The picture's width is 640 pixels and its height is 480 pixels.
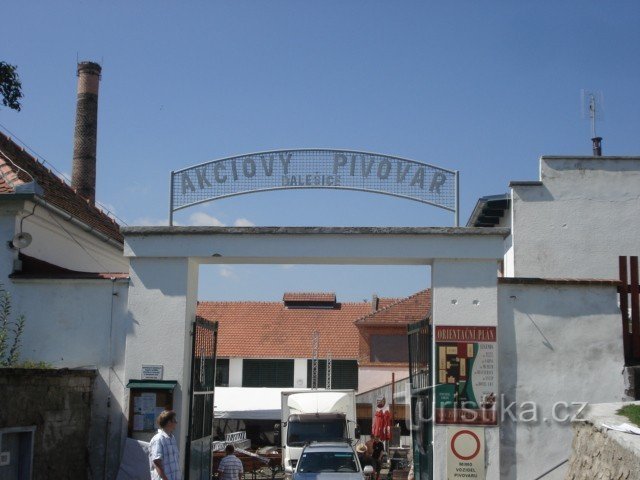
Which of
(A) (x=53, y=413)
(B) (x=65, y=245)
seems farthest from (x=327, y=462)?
(B) (x=65, y=245)

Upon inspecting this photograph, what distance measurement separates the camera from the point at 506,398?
13.6 meters

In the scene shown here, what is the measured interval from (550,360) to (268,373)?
31709mm

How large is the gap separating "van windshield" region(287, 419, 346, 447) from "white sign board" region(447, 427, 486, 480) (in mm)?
9604

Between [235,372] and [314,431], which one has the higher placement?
[235,372]

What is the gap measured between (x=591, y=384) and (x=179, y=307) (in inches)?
273

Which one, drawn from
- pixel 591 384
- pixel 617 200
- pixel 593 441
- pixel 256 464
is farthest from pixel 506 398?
pixel 256 464

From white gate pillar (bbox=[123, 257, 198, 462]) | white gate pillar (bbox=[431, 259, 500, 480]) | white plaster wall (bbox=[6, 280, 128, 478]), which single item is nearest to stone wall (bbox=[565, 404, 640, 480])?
white gate pillar (bbox=[431, 259, 500, 480])

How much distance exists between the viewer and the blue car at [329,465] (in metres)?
15.4

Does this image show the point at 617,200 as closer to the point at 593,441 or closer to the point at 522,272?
the point at 522,272

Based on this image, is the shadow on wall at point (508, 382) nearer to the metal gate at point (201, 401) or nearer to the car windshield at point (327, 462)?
the car windshield at point (327, 462)

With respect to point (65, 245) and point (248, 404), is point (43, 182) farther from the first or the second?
point (248, 404)

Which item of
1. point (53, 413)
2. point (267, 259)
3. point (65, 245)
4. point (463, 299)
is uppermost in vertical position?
point (65, 245)

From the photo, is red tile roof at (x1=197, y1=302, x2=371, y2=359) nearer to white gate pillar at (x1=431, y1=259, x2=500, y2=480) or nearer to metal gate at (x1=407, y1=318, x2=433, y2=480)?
metal gate at (x1=407, y1=318, x2=433, y2=480)

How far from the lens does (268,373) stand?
44.2 meters
